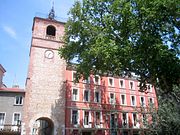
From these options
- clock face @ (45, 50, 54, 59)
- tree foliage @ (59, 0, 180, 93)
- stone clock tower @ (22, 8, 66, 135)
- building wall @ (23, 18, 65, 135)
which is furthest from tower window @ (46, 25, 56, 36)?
tree foliage @ (59, 0, 180, 93)

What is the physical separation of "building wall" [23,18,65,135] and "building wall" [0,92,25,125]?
4508 mm

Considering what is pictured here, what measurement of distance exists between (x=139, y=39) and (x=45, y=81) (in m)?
15.0

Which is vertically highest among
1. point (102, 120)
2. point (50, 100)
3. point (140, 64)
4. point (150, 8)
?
point (150, 8)

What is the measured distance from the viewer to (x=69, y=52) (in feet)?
71.0

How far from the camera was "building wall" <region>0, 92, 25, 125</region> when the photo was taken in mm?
27909

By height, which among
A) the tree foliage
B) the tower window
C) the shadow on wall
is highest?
the tower window

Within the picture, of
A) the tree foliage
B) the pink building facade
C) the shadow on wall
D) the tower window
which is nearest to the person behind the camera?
the tree foliage

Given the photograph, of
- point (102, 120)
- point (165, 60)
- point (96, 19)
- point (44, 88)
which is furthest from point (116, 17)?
point (102, 120)

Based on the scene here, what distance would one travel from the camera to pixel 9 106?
28.6m

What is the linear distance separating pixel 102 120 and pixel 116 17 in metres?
16.7

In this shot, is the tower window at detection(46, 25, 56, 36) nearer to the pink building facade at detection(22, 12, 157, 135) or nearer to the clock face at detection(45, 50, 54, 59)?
the pink building facade at detection(22, 12, 157, 135)

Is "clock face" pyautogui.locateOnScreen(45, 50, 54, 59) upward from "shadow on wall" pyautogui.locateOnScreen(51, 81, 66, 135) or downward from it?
upward

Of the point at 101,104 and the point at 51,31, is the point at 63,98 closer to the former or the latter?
the point at 101,104

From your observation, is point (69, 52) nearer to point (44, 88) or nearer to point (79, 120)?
point (44, 88)
